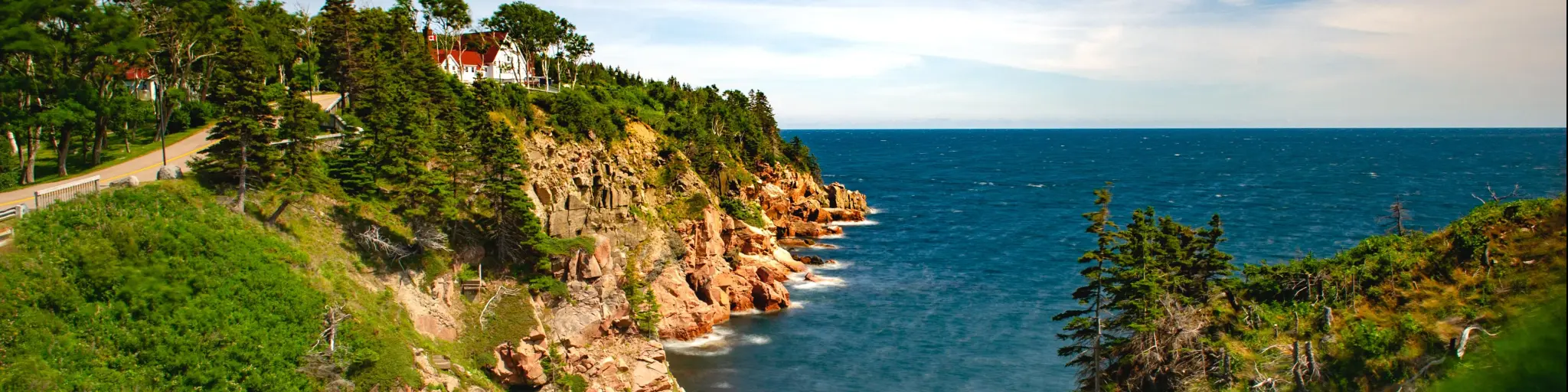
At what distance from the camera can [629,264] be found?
183 feet

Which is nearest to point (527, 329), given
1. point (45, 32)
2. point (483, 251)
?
point (483, 251)

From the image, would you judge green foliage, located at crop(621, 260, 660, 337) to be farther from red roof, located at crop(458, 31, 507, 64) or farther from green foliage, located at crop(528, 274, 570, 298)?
red roof, located at crop(458, 31, 507, 64)

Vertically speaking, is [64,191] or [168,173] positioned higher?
[168,173]

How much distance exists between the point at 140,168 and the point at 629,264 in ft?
87.8

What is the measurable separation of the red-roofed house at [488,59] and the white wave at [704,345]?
1780 inches

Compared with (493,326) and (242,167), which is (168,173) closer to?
(242,167)

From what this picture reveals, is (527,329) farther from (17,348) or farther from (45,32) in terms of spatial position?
(45,32)

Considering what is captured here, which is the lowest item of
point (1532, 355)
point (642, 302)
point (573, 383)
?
point (573, 383)

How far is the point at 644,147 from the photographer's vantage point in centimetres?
Result: 6962

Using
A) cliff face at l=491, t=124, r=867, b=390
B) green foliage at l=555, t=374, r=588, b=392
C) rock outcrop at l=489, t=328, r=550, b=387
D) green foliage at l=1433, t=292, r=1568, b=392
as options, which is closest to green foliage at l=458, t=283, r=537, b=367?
rock outcrop at l=489, t=328, r=550, b=387

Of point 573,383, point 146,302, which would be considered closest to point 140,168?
point 146,302

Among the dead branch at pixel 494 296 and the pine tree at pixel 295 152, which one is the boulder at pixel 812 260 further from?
the pine tree at pixel 295 152

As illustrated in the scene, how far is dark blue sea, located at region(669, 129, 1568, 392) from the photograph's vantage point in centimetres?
5062

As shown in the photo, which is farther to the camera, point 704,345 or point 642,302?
point 704,345
